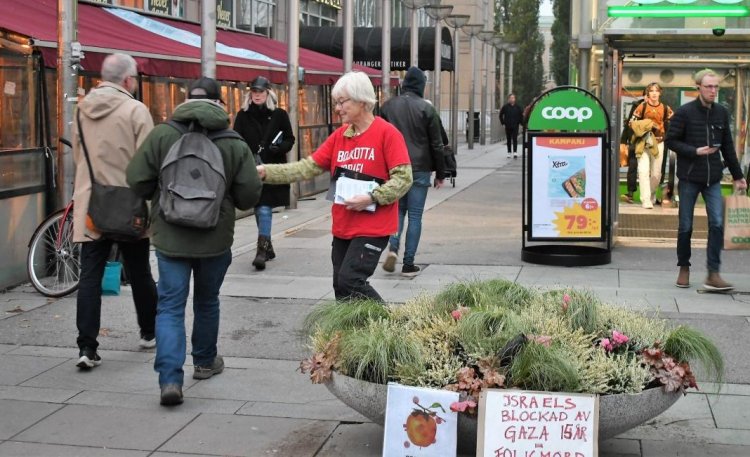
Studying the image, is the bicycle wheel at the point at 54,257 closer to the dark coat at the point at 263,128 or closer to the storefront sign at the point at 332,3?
the dark coat at the point at 263,128

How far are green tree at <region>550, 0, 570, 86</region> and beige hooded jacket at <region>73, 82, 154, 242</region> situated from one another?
47023 millimetres

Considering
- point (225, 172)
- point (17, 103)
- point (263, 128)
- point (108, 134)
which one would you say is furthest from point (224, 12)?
point (225, 172)

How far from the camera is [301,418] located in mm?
5707

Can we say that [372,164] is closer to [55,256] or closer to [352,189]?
[352,189]

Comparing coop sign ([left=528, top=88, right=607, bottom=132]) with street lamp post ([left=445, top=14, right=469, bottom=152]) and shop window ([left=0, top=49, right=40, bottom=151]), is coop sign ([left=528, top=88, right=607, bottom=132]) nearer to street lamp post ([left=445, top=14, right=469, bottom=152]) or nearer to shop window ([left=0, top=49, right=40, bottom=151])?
shop window ([left=0, top=49, right=40, bottom=151])

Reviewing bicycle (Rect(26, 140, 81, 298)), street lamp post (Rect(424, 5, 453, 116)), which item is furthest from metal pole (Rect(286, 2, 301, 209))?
street lamp post (Rect(424, 5, 453, 116))

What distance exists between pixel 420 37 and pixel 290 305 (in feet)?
79.0

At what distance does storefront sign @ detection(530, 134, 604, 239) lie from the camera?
36.4ft

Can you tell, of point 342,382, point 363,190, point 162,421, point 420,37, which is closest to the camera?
point 342,382

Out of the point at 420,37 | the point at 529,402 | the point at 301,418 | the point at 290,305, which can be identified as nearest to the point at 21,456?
the point at 301,418

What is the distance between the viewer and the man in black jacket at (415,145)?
1017 cm

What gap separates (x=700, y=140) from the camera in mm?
9289

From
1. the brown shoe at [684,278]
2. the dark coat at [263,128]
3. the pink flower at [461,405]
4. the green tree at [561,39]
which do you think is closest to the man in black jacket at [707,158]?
the brown shoe at [684,278]

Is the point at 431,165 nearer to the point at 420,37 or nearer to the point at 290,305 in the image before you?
the point at 290,305
